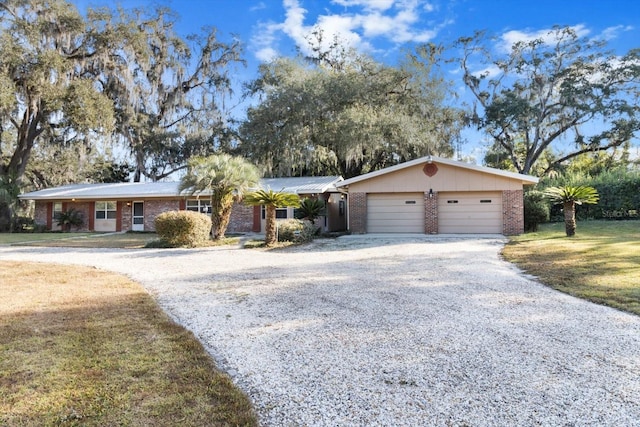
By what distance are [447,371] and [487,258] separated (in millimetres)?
6841

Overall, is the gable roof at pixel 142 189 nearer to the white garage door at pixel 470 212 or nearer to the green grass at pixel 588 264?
the white garage door at pixel 470 212

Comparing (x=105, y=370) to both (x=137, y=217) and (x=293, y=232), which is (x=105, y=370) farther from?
(x=137, y=217)

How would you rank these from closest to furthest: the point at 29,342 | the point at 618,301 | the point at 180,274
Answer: the point at 29,342
the point at 618,301
the point at 180,274

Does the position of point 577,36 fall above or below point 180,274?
above

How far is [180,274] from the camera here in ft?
26.4

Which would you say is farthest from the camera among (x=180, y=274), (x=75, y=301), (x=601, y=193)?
(x=601, y=193)

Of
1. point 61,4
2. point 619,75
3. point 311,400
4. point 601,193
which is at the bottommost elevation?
point 311,400

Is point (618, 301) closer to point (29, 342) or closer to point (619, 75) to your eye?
point (29, 342)

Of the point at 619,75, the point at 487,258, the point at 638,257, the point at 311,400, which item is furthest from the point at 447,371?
the point at 619,75

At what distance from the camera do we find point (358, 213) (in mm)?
17078

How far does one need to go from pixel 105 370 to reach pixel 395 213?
48.2 feet

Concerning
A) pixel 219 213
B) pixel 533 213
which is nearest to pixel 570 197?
pixel 533 213

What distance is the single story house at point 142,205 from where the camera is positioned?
64.2 ft

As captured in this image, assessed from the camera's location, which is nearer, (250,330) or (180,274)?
(250,330)
